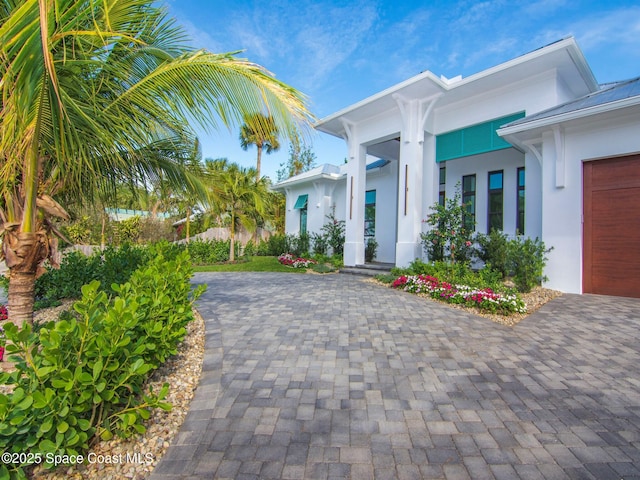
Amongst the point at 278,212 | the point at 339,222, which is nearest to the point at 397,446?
the point at 339,222

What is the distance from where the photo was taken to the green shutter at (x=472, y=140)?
9047 millimetres

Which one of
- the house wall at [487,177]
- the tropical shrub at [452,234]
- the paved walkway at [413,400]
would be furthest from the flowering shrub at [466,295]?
the house wall at [487,177]

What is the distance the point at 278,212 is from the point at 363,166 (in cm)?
1433

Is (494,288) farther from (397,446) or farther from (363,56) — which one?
(363,56)

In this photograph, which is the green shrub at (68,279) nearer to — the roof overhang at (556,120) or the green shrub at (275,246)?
the roof overhang at (556,120)

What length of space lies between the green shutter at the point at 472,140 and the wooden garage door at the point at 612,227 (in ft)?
8.27

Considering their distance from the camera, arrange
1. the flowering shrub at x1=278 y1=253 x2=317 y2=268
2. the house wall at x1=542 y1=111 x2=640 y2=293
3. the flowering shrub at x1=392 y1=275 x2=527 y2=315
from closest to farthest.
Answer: the flowering shrub at x1=392 y1=275 x2=527 y2=315 < the house wall at x1=542 y1=111 x2=640 y2=293 < the flowering shrub at x1=278 y1=253 x2=317 y2=268

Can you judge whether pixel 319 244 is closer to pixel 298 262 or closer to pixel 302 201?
pixel 298 262

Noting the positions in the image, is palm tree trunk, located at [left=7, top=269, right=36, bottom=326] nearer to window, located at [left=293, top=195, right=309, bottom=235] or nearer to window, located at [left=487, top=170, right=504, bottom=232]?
window, located at [left=487, top=170, right=504, bottom=232]

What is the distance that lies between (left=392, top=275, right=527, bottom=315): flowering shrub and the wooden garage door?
264 centimetres

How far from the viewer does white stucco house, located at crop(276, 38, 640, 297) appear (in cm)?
657

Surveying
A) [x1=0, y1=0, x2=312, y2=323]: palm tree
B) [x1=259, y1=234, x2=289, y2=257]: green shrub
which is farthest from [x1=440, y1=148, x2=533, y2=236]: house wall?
[x1=259, y1=234, x2=289, y2=257]: green shrub

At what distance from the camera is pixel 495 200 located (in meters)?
10.3

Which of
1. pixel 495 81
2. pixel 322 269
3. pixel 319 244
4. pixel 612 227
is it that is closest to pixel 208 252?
pixel 319 244
